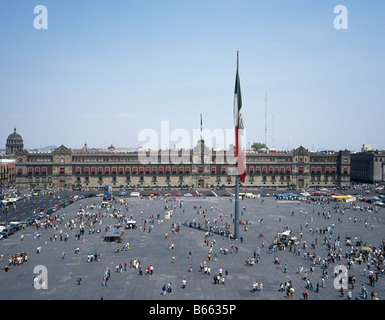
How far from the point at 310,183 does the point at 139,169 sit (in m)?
59.6

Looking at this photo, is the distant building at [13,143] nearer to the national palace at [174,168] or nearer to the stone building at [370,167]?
the national palace at [174,168]

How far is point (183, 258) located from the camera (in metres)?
39.7

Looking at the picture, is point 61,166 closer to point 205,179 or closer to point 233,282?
point 205,179

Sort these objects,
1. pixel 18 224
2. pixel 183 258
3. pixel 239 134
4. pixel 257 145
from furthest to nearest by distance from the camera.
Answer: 1. pixel 257 145
2. pixel 18 224
3. pixel 239 134
4. pixel 183 258

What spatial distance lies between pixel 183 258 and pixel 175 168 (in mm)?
76046

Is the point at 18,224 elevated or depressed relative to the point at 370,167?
depressed

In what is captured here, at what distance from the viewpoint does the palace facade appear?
11256 cm

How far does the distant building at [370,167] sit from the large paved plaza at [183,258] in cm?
6309

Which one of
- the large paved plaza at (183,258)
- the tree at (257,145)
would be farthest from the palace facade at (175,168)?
the tree at (257,145)

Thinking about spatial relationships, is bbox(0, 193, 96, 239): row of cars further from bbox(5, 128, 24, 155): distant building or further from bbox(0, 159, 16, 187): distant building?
bbox(5, 128, 24, 155): distant building

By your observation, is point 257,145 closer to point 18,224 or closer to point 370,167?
point 370,167

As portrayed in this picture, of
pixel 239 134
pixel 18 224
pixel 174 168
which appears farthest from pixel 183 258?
pixel 174 168

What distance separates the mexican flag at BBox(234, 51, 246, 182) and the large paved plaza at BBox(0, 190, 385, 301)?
33.7 feet

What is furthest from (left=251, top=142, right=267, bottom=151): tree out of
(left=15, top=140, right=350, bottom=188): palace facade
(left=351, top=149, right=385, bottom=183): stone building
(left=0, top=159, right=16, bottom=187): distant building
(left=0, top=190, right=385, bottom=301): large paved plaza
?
(left=0, top=159, right=16, bottom=187): distant building
